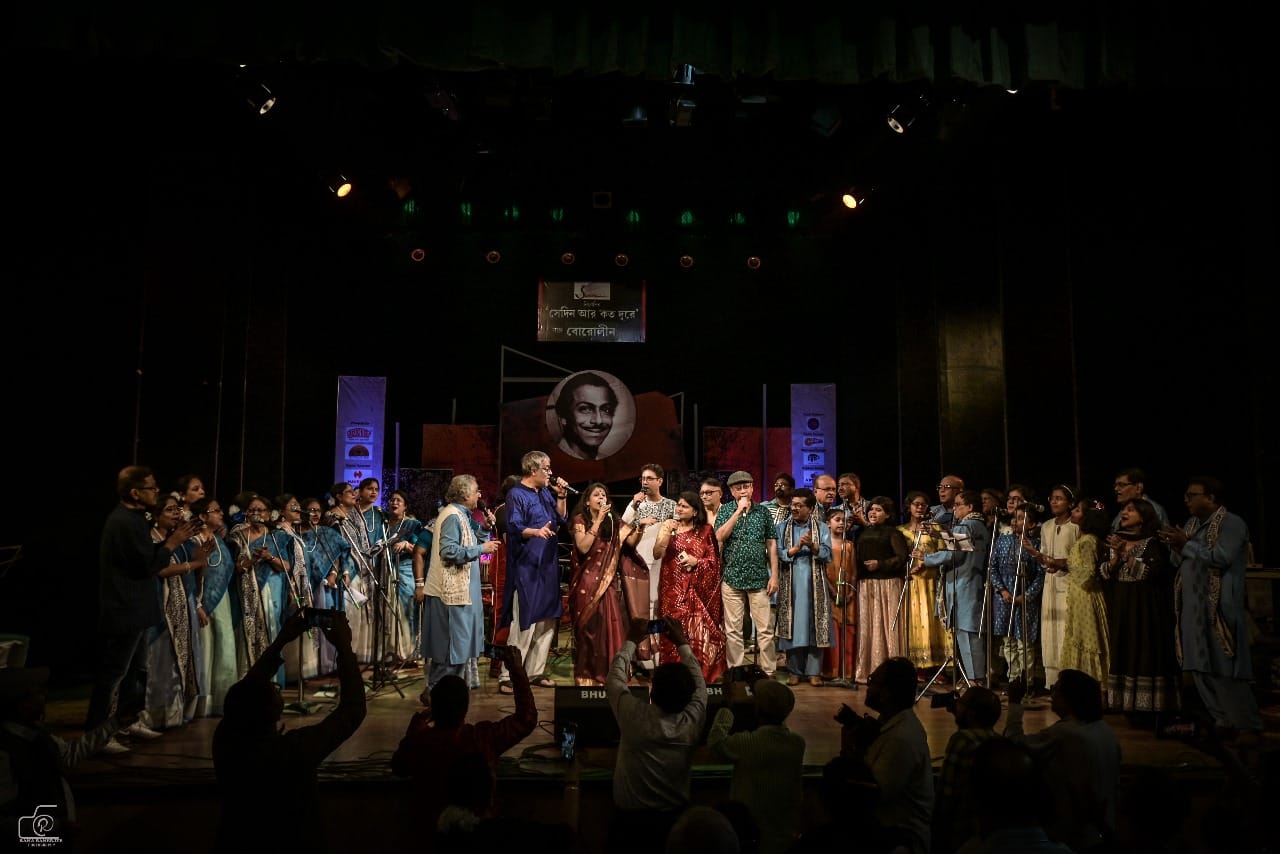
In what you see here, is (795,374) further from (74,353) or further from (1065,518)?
(74,353)

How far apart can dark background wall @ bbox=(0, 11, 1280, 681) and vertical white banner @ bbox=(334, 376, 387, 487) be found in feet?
0.85

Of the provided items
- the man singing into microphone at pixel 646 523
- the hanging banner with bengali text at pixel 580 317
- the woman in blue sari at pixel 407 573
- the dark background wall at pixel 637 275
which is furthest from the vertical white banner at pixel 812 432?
the woman in blue sari at pixel 407 573

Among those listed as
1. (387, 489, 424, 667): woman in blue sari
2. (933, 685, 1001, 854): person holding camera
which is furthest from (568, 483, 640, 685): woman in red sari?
(933, 685, 1001, 854): person holding camera

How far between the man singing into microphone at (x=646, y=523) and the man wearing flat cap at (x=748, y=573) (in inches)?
20.6

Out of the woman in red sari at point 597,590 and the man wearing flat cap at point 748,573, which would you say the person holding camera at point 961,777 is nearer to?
the woman in red sari at point 597,590

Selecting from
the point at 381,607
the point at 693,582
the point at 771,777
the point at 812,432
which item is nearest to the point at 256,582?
the point at 381,607

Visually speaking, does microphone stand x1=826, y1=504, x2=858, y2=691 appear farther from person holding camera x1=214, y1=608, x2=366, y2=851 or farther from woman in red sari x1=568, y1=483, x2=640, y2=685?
person holding camera x1=214, y1=608, x2=366, y2=851

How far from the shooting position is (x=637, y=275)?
45.5 ft

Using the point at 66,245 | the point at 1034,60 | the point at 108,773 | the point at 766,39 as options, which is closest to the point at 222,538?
the point at 108,773

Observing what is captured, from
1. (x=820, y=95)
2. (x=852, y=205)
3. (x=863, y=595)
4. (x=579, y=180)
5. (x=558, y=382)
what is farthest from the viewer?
(x=558, y=382)

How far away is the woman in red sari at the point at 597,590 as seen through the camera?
704cm

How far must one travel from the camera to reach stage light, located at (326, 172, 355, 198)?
10.7 meters

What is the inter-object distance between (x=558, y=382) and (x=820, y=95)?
5485 millimetres

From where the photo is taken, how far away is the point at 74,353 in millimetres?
7602
